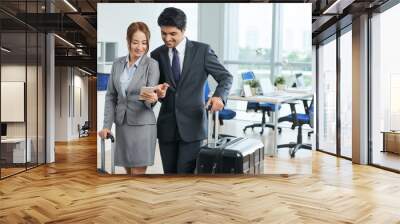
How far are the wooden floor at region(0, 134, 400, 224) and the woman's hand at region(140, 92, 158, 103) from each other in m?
1.15

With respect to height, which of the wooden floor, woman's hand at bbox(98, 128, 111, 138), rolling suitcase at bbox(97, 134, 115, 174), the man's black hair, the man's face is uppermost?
the man's black hair

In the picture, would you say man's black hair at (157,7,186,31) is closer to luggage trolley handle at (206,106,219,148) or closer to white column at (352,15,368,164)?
luggage trolley handle at (206,106,219,148)

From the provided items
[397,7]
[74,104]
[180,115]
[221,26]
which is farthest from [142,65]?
[74,104]

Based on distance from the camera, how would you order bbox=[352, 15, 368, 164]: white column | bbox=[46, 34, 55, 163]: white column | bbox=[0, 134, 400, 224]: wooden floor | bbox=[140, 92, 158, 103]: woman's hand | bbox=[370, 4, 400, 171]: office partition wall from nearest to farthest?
bbox=[0, 134, 400, 224]: wooden floor
bbox=[140, 92, 158, 103]: woman's hand
bbox=[370, 4, 400, 171]: office partition wall
bbox=[352, 15, 368, 164]: white column
bbox=[46, 34, 55, 163]: white column

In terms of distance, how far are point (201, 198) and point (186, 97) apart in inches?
69.2

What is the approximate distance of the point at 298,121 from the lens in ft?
21.4

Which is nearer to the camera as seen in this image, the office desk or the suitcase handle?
the suitcase handle

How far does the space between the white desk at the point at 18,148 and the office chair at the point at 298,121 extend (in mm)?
4125

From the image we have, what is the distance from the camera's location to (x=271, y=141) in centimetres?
639

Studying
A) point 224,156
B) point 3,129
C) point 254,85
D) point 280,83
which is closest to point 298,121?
point 280,83

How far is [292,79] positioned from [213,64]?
1.21 meters

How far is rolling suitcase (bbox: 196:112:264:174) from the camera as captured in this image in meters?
6.12

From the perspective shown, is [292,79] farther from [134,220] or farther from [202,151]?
[134,220]

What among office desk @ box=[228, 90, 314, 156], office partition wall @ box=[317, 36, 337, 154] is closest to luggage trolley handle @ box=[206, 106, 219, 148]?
office desk @ box=[228, 90, 314, 156]
